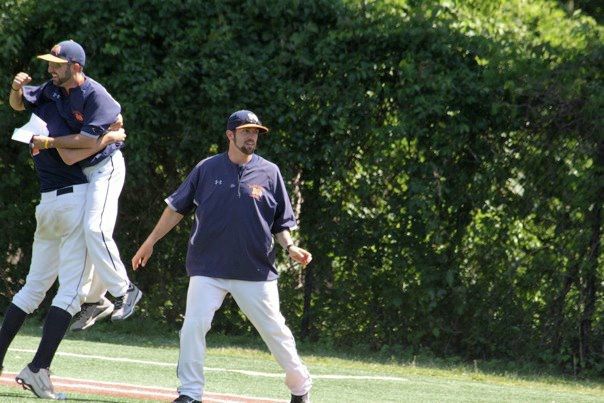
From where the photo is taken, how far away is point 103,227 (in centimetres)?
789

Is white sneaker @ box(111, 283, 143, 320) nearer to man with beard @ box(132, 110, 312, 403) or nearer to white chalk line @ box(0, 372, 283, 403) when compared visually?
man with beard @ box(132, 110, 312, 403)

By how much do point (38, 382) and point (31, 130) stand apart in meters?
1.52

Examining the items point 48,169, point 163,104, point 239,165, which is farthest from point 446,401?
point 163,104

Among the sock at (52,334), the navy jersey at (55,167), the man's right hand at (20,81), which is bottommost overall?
the sock at (52,334)

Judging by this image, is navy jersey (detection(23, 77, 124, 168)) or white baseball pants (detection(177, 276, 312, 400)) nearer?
white baseball pants (detection(177, 276, 312, 400))

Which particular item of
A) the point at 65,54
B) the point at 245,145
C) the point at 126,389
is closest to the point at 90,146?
the point at 65,54

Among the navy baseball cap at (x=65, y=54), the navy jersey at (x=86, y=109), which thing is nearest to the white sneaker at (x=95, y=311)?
the navy jersey at (x=86, y=109)

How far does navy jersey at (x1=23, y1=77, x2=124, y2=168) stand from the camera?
7816 millimetres

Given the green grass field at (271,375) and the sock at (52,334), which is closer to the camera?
the sock at (52,334)

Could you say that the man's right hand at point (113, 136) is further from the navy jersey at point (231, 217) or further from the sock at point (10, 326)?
the sock at point (10, 326)

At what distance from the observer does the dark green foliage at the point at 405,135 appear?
479 inches

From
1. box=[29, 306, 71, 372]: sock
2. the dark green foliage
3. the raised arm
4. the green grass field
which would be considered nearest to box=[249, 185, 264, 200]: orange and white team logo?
the raised arm

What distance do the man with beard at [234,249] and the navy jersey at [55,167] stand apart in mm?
623

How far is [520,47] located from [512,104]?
543 mm
